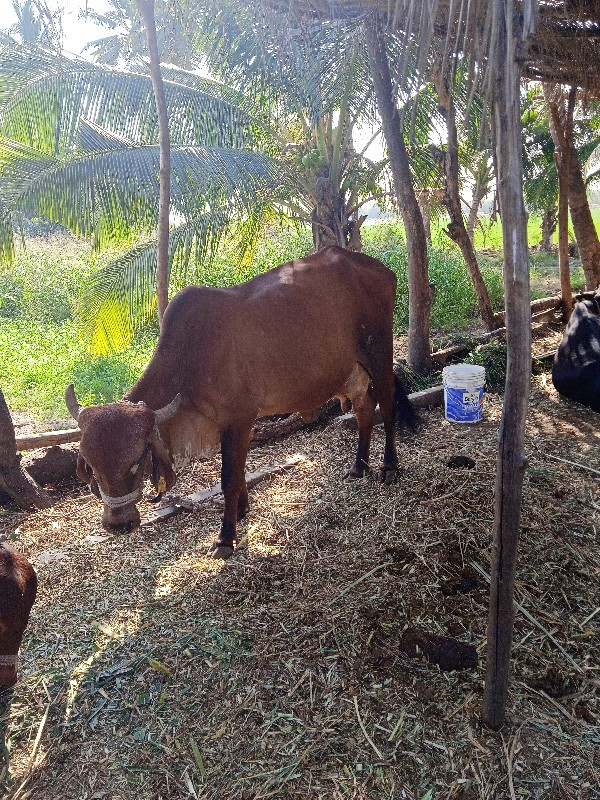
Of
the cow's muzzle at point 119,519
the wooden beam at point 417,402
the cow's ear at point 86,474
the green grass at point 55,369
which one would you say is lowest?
the wooden beam at point 417,402

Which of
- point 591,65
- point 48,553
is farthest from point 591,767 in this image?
point 591,65

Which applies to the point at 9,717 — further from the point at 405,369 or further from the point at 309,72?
the point at 309,72

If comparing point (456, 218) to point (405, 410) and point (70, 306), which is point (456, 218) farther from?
point (70, 306)

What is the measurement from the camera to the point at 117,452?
3512 mm

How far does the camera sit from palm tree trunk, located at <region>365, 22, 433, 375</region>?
616 centimetres

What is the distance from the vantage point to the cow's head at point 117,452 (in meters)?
3.50

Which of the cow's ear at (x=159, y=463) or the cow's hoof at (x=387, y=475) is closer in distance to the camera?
the cow's ear at (x=159, y=463)

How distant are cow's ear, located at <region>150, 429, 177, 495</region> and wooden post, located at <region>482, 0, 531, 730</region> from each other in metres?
2.11

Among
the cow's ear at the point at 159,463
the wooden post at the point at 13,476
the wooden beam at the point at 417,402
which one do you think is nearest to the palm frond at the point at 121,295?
the wooden beam at the point at 417,402

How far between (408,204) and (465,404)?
92.7 inches

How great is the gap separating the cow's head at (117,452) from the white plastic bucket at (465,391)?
10.3ft

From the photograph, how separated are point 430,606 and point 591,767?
1.10 metres

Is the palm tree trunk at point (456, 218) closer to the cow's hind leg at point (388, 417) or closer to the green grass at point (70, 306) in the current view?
the green grass at point (70, 306)

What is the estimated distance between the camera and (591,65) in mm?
4176
